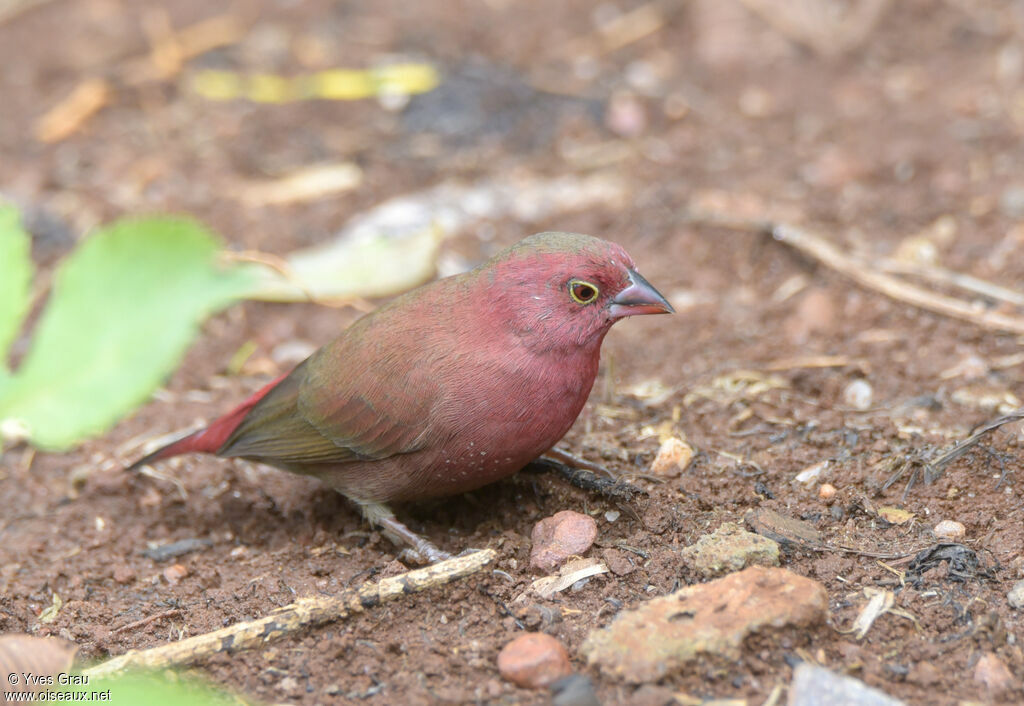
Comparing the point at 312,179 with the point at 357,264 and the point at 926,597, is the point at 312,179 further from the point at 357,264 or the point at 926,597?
the point at 926,597

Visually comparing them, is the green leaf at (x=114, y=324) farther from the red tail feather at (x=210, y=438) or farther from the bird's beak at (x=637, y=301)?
the bird's beak at (x=637, y=301)

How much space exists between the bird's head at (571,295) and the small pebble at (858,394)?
1016 mm

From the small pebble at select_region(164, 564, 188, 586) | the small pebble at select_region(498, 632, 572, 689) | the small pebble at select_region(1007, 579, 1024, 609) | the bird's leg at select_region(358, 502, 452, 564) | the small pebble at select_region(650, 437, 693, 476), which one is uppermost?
the small pebble at select_region(498, 632, 572, 689)

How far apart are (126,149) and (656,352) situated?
373cm

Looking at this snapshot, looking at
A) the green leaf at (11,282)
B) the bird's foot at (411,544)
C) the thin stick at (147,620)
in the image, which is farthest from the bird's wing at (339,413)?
the green leaf at (11,282)

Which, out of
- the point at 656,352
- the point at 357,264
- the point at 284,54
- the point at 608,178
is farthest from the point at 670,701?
the point at 284,54

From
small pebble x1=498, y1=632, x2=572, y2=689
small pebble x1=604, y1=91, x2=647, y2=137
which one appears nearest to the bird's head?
small pebble x1=498, y1=632, x2=572, y2=689

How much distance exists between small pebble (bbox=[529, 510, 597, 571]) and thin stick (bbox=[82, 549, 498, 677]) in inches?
5.7

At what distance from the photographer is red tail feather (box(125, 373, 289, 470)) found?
393 centimetres

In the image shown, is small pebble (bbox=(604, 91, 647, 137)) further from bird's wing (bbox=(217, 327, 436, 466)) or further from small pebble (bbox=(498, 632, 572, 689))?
small pebble (bbox=(498, 632, 572, 689))

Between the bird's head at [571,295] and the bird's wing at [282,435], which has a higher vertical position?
the bird's head at [571,295]

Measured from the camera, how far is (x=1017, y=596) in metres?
2.67

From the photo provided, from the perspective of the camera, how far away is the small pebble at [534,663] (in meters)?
2.53

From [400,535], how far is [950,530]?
5.47 ft
